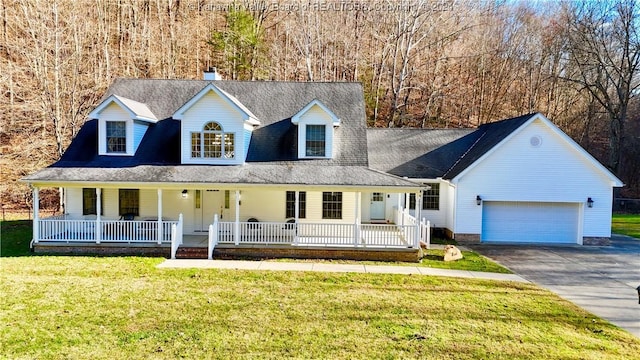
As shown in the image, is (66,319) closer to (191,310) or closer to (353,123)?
(191,310)

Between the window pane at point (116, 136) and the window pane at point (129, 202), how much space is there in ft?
5.80

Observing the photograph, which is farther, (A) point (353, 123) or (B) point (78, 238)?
(A) point (353, 123)

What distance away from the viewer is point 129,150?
1697 cm

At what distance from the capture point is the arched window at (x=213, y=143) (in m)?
16.8

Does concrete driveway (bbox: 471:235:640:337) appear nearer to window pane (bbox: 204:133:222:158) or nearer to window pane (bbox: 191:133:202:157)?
window pane (bbox: 204:133:222:158)

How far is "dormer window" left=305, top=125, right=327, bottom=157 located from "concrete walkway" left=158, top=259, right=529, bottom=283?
494 cm

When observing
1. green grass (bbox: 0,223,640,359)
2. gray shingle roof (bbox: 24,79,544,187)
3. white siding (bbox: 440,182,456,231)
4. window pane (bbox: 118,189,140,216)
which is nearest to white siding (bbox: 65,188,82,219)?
gray shingle roof (bbox: 24,79,544,187)

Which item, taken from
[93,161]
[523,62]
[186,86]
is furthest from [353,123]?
[523,62]

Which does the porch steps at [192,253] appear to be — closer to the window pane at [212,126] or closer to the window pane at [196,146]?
the window pane at [196,146]

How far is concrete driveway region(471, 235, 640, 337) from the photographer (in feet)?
34.7

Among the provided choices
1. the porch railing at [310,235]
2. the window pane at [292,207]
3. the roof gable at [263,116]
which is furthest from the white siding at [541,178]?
the window pane at [292,207]

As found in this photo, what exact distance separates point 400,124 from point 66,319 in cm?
3029

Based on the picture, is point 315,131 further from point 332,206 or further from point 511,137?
point 511,137

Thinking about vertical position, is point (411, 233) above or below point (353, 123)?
below
